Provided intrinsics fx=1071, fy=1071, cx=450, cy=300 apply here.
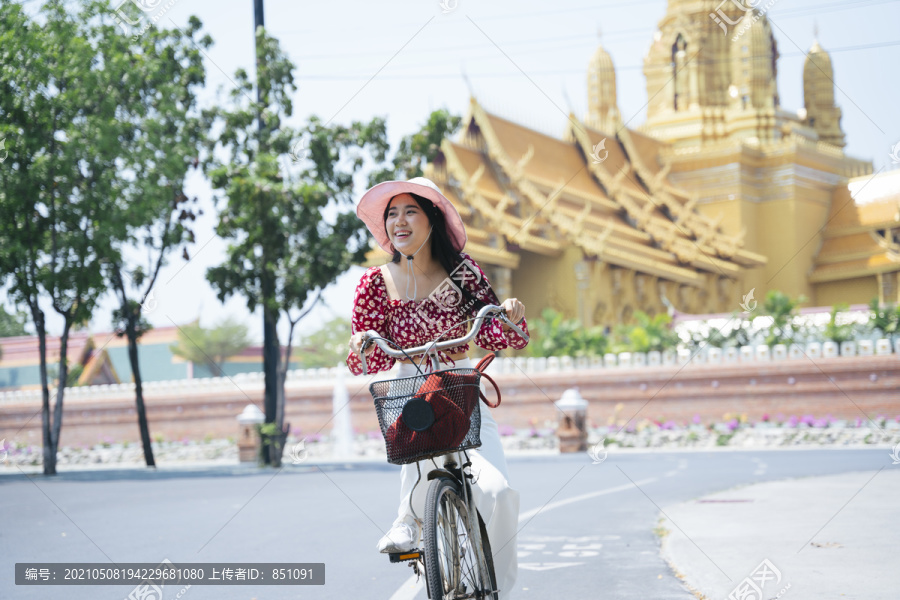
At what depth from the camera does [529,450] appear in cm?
1911

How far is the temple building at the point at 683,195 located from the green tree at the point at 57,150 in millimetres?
13623

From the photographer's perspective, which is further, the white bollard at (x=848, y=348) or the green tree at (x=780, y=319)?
the green tree at (x=780, y=319)

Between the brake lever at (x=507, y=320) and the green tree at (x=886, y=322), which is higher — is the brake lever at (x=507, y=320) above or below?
above

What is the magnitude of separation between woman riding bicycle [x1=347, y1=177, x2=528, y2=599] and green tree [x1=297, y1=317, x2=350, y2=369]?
51.6 m

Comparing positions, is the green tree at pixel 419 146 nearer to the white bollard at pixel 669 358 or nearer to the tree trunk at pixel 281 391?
the tree trunk at pixel 281 391

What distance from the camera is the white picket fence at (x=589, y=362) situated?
21422mm

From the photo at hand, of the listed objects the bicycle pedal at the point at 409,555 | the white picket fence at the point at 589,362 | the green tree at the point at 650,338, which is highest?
the green tree at the point at 650,338

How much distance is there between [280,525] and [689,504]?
9.43ft

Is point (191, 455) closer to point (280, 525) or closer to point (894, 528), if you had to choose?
point (280, 525)

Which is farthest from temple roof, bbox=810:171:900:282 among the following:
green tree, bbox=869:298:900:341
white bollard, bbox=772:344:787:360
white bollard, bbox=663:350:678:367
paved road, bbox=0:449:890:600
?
paved road, bbox=0:449:890:600

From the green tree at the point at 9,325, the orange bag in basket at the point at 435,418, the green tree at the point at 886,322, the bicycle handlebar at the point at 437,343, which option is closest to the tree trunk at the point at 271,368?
the bicycle handlebar at the point at 437,343

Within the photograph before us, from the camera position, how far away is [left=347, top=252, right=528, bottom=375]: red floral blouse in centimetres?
324

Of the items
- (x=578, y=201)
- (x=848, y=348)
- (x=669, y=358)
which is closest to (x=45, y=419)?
(x=669, y=358)

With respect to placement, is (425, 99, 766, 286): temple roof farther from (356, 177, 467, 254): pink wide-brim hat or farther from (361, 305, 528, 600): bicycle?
(361, 305, 528, 600): bicycle
